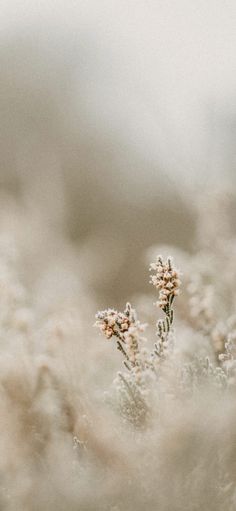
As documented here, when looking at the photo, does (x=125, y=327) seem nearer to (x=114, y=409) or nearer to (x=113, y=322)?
(x=113, y=322)

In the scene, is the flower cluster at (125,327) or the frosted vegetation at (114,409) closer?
the frosted vegetation at (114,409)

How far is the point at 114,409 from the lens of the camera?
2.76 ft

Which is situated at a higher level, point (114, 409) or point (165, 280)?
point (165, 280)

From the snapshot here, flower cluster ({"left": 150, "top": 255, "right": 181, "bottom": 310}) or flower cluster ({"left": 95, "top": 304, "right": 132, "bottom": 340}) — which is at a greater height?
flower cluster ({"left": 150, "top": 255, "right": 181, "bottom": 310})

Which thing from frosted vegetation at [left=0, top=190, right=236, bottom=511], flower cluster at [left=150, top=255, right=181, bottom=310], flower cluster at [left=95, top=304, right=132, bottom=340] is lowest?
frosted vegetation at [left=0, top=190, right=236, bottom=511]

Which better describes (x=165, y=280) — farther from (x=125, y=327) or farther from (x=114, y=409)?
(x=114, y=409)

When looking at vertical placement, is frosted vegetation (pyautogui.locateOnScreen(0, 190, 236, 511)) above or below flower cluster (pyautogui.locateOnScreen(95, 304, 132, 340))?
below

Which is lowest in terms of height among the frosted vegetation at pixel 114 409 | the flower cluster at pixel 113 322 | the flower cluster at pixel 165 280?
the frosted vegetation at pixel 114 409

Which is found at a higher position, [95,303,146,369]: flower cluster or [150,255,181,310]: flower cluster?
[150,255,181,310]: flower cluster

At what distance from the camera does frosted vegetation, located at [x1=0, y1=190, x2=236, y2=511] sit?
24.3 inches

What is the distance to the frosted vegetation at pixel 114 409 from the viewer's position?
62cm

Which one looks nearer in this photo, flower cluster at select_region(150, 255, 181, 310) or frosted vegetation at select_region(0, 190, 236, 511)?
frosted vegetation at select_region(0, 190, 236, 511)

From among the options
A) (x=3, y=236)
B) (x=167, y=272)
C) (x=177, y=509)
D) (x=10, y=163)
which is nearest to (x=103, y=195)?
(x=10, y=163)

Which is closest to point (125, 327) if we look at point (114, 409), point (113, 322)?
point (113, 322)
